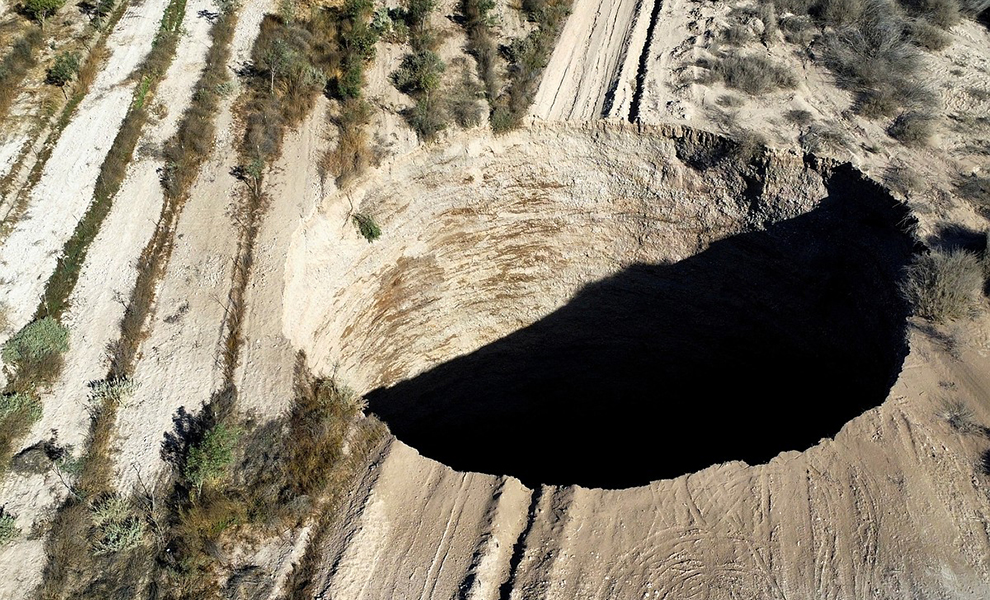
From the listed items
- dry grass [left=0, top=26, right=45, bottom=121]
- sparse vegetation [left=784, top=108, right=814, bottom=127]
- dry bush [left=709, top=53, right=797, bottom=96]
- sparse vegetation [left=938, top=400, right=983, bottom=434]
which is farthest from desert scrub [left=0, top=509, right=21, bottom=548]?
sparse vegetation [left=784, top=108, right=814, bottom=127]

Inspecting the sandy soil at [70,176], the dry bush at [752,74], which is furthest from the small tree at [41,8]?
the dry bush at [752,74]

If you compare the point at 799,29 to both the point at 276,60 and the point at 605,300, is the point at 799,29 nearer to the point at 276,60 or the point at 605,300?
the point at 605,300

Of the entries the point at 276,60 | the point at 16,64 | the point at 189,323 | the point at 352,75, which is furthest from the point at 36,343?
the point at 16,64

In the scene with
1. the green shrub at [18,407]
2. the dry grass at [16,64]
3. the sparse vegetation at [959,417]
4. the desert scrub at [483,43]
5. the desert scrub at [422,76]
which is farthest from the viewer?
the desert scrub at [483,43]

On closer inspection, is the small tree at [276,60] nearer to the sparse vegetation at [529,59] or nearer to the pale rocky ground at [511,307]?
the pale rocky ground at [511,307]

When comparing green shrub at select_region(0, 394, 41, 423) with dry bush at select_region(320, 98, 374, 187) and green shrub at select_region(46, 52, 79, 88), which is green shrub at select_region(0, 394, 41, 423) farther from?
green shrub at select_region(46, 52, 79, 88)

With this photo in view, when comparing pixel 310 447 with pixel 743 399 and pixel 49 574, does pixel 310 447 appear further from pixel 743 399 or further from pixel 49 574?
pixel 743 399

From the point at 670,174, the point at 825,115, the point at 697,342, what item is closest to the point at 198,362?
the point at 670,174
